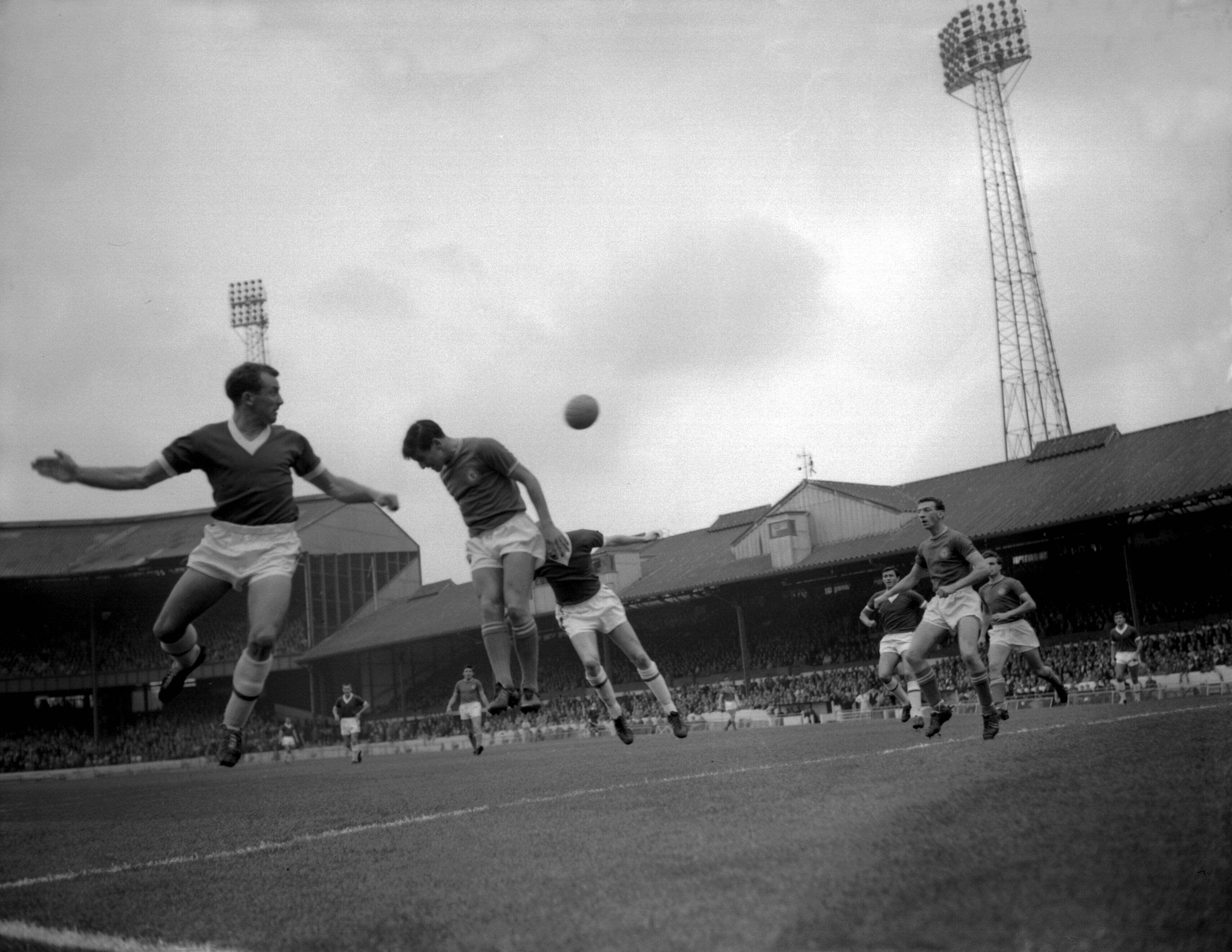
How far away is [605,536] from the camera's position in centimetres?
916

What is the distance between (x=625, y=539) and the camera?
365 inches

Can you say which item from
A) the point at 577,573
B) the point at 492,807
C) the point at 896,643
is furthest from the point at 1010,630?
the point at 492,807

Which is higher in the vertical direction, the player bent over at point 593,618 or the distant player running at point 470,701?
the player bent over at point 593,618

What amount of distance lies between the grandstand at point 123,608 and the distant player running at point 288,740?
3136 millimetres

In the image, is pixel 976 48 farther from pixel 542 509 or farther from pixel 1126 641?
pixel 542 509

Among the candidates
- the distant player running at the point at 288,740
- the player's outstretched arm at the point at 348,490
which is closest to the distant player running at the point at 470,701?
the player's outstretched arm at the point at 348,490

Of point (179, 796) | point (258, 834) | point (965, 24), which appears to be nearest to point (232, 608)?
point (179, 796)

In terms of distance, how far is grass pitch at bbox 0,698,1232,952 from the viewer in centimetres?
364

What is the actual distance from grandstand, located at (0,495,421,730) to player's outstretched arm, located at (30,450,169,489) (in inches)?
961

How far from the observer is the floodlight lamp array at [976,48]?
1213 inches

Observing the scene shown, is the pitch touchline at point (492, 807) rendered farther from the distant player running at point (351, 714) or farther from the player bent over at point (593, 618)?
the distant player running at point (351, 714)

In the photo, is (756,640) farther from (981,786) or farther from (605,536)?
(981,786)

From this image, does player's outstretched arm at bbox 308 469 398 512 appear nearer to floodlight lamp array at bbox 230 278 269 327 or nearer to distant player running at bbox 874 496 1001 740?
floodlight lamp array at bbox 230 278 269 327

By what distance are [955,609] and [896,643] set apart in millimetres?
2959
